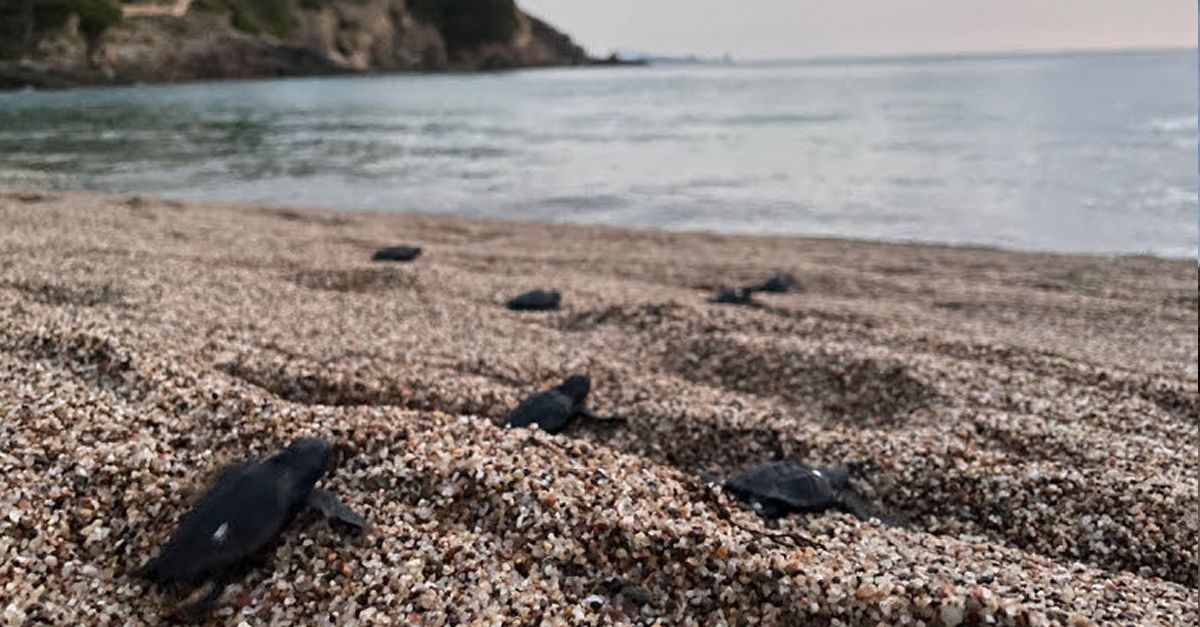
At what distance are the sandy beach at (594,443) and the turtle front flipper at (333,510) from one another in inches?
2.6

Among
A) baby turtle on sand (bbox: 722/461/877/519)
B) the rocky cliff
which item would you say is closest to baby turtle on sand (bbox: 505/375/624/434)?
baby turtle on sand (bbox: 722/461/877/519)

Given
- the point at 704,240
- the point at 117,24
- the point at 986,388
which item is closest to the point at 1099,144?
the point at 704,240

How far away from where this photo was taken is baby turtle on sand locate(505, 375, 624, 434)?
14.3 feet

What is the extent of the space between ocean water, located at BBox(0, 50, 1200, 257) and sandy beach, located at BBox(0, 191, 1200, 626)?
6640 mm

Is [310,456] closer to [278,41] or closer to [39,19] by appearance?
[39,19]

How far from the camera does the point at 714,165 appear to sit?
840 inches

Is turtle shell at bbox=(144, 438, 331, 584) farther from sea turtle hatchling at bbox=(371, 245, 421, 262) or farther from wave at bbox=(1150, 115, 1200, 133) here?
wave at bbox=(1150, 115, 1200, 133)

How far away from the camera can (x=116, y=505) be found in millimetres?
3184

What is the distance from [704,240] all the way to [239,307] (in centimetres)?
767

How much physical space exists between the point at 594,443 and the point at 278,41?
300 feet

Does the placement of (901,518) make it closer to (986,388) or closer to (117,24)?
(986,388)

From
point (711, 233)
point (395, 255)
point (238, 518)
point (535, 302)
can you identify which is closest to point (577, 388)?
point (238, 518)

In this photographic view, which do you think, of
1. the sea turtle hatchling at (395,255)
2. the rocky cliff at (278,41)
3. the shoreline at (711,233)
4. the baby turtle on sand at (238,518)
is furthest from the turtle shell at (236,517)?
the rocky cliff at (278,41)

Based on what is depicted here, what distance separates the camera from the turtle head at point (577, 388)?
4734mm
